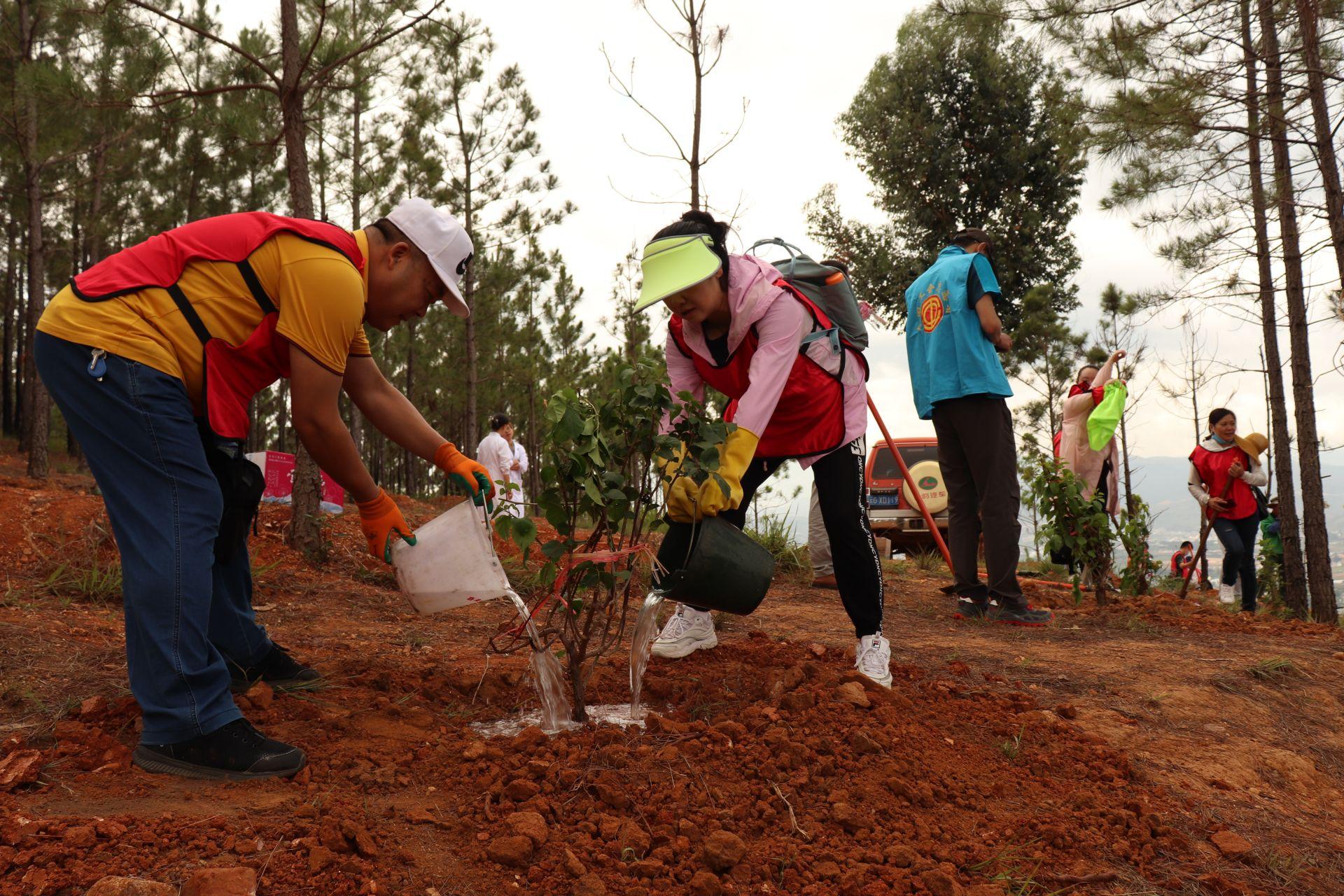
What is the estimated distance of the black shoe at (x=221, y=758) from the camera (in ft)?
6.34

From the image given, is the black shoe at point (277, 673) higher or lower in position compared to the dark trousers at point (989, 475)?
lower

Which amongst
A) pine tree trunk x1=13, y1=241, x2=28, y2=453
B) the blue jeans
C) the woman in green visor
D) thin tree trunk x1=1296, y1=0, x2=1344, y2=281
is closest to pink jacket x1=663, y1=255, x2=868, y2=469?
the woman in green visor

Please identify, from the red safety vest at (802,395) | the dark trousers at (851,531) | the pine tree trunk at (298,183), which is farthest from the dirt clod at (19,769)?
the pine tree trunk at (298,183)

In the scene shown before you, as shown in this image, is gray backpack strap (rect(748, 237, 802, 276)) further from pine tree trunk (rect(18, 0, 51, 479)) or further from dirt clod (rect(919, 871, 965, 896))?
pine tree trunk (rect(18, 0, 51, 479))

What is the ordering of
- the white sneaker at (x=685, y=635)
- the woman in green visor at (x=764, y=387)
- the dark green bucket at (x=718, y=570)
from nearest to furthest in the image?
the dark green bucket at (x=718, y=570)
the woman in green visor at (x=764, y=387)
the white sneaker at (x=685, y=635)

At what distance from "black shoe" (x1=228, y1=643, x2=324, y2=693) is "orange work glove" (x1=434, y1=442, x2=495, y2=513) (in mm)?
777

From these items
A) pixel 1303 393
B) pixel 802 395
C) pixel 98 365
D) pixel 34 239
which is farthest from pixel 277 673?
pixel 34 239

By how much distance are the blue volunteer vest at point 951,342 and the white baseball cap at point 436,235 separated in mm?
2776

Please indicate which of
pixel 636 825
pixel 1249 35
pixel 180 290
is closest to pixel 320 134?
pixel 1249 35

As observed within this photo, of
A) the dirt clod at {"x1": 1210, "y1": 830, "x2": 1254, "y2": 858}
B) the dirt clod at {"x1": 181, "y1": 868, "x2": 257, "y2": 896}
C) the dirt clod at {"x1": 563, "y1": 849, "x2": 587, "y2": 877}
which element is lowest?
the dirt clod at {"x1": 1210, "y1": 830, "x2": 1254, "y2": 858}

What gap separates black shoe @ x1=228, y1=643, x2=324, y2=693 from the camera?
254 cm

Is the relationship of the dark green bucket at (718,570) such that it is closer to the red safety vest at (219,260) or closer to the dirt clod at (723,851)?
the dirt clod at (723,851)

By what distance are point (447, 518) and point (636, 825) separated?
849 mm

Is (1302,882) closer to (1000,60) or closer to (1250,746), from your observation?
(1250,746)
